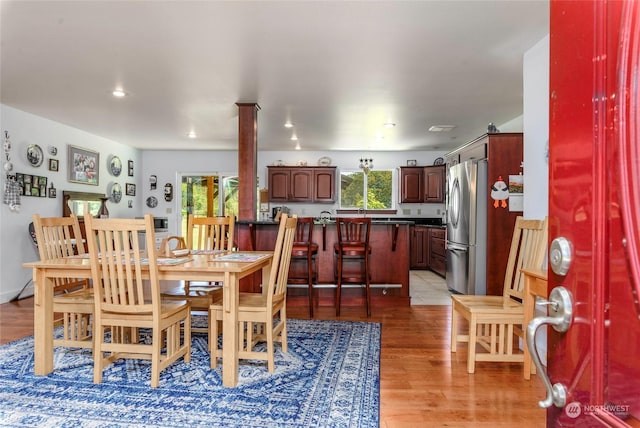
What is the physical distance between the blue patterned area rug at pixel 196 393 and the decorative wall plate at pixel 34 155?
Answer: 3.16 meters

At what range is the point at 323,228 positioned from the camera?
465 cm

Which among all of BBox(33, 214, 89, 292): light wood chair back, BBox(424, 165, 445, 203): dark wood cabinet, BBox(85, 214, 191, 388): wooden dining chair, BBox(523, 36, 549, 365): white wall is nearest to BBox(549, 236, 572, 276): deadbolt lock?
BBox(85, 214, 191, 388): wooden dining chair

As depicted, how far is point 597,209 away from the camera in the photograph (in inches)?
21.5

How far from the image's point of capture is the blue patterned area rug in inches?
78.9

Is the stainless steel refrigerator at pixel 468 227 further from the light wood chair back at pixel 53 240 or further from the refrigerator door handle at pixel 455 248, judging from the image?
the light wood chair back at pixel 53 240

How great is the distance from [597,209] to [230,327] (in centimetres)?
212

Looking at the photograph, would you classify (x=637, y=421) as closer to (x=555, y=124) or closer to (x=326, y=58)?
(x=555, y=124)

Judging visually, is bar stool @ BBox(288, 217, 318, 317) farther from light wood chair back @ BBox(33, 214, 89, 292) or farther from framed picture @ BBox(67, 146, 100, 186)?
framed picture @ BBox(67, 146, 100, 186)

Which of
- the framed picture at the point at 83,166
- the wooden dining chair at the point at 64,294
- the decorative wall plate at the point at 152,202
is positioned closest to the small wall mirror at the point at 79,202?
the framed picture at the point at 83,166

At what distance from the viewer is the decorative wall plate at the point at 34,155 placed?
521 centimetres

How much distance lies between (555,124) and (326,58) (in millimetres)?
3030

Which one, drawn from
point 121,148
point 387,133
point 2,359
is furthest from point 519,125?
point 121,148

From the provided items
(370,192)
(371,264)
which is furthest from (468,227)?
(370,192)

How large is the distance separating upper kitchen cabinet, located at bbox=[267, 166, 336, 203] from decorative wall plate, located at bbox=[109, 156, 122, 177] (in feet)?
9.45
